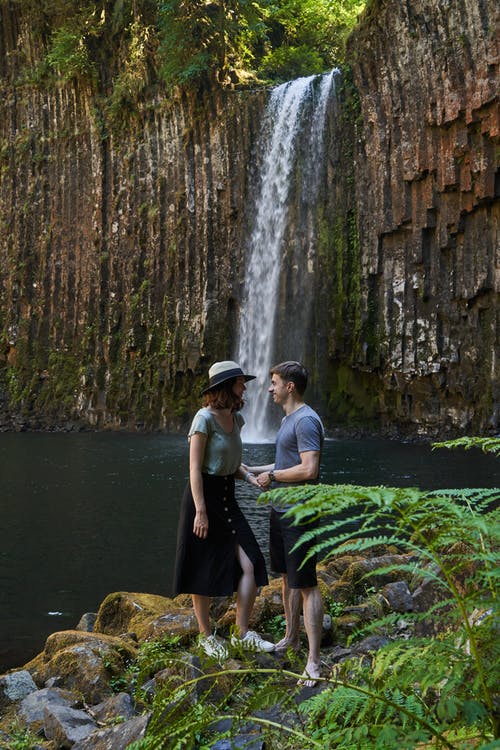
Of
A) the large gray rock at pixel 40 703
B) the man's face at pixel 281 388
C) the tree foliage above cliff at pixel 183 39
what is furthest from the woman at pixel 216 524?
the tree foliage above cliff at pixel 183 39

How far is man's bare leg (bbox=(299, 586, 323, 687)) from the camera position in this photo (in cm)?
461

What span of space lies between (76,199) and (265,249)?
11.1 m

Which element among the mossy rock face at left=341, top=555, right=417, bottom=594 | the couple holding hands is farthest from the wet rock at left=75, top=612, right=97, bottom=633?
the mossy rock face at left=341, top=555, right=417, bottom=594

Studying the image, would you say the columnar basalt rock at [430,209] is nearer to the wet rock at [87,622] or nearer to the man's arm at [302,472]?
the wet rock at [87,622]

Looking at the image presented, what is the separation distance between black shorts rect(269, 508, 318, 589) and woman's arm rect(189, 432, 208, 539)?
0.50 meters

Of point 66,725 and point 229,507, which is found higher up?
point 229,507

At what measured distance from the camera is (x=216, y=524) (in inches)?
207

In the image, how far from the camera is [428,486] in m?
14.5

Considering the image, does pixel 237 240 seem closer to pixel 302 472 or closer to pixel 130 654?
pixel 130 654

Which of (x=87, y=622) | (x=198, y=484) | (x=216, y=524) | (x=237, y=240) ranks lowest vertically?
(x=87, y=622)

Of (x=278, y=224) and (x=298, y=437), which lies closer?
(x=298, y=437)

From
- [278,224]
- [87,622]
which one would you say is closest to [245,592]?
[87,622]

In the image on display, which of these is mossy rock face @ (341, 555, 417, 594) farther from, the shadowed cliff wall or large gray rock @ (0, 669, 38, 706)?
the shadowed cliff wall

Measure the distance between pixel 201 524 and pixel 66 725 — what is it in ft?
5.11
